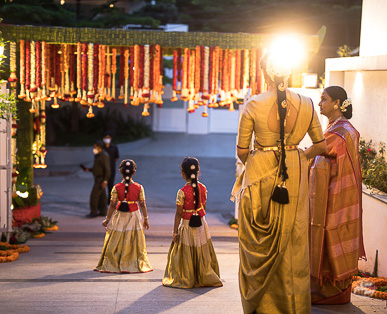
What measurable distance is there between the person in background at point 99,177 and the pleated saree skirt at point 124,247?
4859 millimetres

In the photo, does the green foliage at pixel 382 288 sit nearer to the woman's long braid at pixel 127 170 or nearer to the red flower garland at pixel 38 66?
the woman's long braid at pixel 127 170

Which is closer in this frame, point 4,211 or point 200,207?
point 200,207

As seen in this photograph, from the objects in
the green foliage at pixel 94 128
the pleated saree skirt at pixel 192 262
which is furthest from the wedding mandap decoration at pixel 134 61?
the green foliage at pixel 94 128

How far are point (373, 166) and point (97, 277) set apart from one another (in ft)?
11.4

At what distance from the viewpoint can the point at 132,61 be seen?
976 cm

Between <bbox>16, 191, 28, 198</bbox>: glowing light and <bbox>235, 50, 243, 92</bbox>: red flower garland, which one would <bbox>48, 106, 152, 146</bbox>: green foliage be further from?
<bbox>235, 50, 243, 92</bbox>: red flower garland

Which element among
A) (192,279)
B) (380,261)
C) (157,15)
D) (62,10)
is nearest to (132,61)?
(192,279)

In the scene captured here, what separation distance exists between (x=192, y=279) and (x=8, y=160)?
3.66m

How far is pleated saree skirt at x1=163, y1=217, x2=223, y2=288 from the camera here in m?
6.54

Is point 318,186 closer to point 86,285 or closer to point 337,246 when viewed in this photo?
point 337,246

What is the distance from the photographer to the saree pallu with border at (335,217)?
568 cm

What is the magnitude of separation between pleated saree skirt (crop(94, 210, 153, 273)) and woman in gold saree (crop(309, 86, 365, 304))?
94.7 inches

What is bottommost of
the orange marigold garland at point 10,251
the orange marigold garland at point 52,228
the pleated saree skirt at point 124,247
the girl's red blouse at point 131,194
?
the orange marigold garland at point 52,228

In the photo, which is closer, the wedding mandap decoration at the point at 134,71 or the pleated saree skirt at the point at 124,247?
the pleated saree skirt at the point at 124,247
